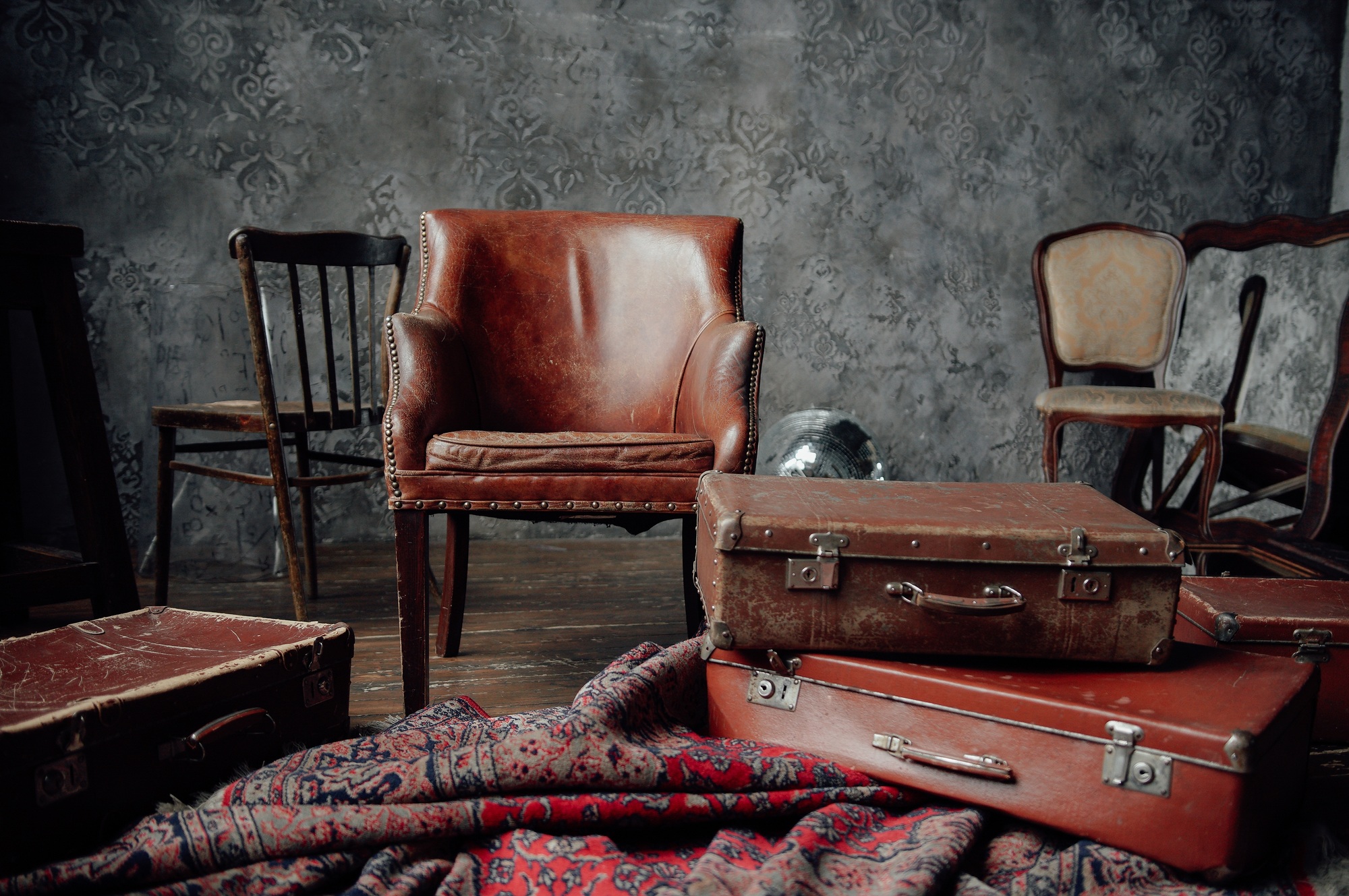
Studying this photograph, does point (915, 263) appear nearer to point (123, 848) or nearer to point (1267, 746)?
point (1267, 746)

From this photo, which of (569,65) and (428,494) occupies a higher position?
(569,65)

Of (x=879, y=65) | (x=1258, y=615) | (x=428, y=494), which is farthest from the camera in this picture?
(x=879, y=65)

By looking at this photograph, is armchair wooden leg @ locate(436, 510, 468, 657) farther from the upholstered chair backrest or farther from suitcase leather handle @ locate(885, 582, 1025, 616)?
the upholstered chair backrest

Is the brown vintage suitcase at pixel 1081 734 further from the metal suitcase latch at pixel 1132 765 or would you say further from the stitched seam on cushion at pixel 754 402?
the stitched seam on cushion at pixel 754 402

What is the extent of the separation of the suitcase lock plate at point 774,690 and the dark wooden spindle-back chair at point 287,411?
123cm

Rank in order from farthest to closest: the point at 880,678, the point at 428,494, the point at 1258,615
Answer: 1. the point at 428,494
2. the point at 1258,615
3. the point at 880,678

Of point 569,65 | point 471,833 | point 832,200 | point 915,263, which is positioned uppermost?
point 569,65

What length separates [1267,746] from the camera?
0.96 m

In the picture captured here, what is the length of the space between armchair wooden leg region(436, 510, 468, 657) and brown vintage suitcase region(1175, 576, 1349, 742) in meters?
1.35

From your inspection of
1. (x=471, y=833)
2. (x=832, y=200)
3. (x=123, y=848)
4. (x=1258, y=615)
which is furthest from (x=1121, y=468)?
(x=123, y=848)

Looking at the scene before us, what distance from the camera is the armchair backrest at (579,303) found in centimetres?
196

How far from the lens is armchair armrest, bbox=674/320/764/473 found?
1610 millimetres

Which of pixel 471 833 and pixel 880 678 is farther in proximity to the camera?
pixel 880 678

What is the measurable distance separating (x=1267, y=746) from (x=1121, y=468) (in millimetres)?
2765
